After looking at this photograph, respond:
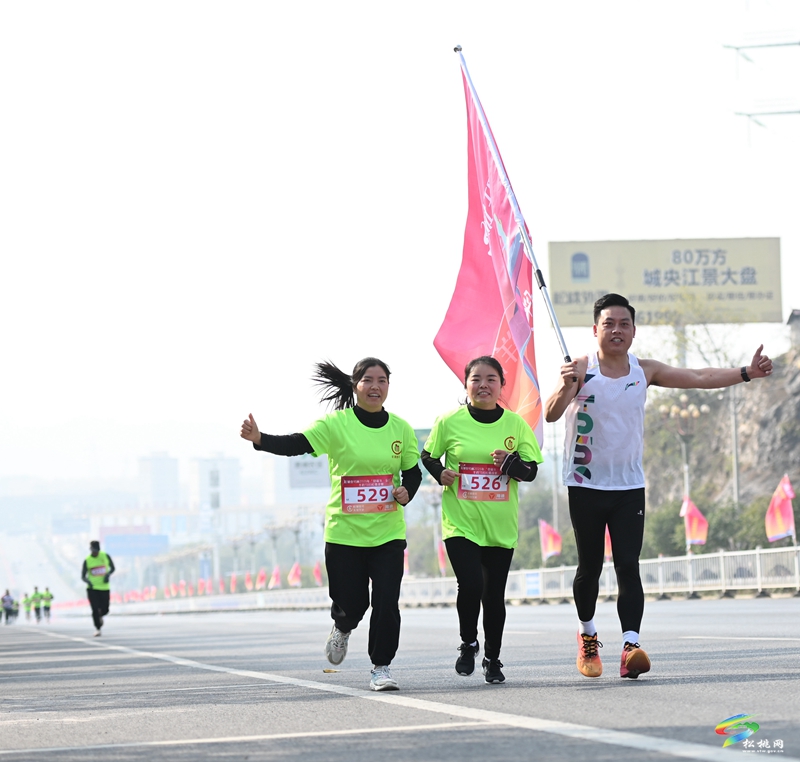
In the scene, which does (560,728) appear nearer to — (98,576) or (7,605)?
(98,576)

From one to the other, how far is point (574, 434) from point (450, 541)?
94 cm

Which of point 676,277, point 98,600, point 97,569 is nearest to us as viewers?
point 97,569

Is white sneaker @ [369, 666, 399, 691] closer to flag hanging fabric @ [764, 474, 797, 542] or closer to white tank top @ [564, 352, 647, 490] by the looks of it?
white tank top @ [564, 352, 647, 490]

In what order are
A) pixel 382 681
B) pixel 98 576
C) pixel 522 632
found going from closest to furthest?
pixel 382 681, pixel 522 632, pixel 98 576

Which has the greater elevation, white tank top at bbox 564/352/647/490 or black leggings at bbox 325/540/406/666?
white tank top at bbox 564/352/647/490

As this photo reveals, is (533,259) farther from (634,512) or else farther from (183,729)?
(183,729)

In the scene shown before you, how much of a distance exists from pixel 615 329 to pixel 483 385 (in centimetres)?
89

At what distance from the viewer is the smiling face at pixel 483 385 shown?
895 centimetres

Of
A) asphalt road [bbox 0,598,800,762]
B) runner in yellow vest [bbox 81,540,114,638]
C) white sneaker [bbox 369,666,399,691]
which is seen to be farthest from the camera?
runner in yellow vest [bbox 81,540,114,638]

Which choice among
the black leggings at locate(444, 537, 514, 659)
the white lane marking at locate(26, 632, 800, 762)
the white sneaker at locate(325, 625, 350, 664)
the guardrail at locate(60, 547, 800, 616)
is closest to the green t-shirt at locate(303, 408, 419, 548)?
the black leggings at locate(444, 537, 514, 659)

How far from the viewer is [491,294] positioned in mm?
12078

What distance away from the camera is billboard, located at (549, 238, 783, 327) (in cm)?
7350

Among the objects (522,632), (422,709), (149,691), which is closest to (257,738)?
(422,709)

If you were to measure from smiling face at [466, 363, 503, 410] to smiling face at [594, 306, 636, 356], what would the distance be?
714 mm
